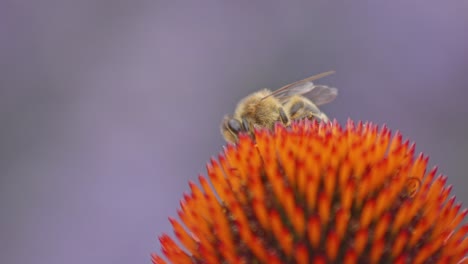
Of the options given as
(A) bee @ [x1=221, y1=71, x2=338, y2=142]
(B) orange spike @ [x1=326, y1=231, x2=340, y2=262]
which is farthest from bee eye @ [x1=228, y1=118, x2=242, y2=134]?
(B) orange spike @ [x1=326, y1=231, x2=340, y2=262]

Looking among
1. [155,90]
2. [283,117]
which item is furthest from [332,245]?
[155,90]

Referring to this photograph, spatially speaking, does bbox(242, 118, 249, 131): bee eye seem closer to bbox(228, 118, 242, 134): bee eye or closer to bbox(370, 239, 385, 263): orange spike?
bbox(228, 118, 242, 134): bee eye

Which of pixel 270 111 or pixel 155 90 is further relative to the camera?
pixel 155 90

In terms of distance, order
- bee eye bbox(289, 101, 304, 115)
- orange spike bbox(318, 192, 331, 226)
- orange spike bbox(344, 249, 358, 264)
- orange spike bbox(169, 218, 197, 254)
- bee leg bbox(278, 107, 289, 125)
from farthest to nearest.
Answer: bee eye bbox(289, 101, 304, 115) < bee leg bbox(278, 107, 289, 125) < orange spike bbox(169, 218, 197, 254) < orange spike bbox(318, 192, 331, 226) < orange spike bbox(344, 249, 358, 264)

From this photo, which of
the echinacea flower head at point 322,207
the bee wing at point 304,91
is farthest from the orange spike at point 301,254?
the bee wing at point 304,91

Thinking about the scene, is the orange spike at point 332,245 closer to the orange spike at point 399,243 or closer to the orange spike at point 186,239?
the orange spike at point 399,243

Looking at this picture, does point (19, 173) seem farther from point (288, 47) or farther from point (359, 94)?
point (359, 94)

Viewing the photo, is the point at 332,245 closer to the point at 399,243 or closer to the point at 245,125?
the point at 399,243
